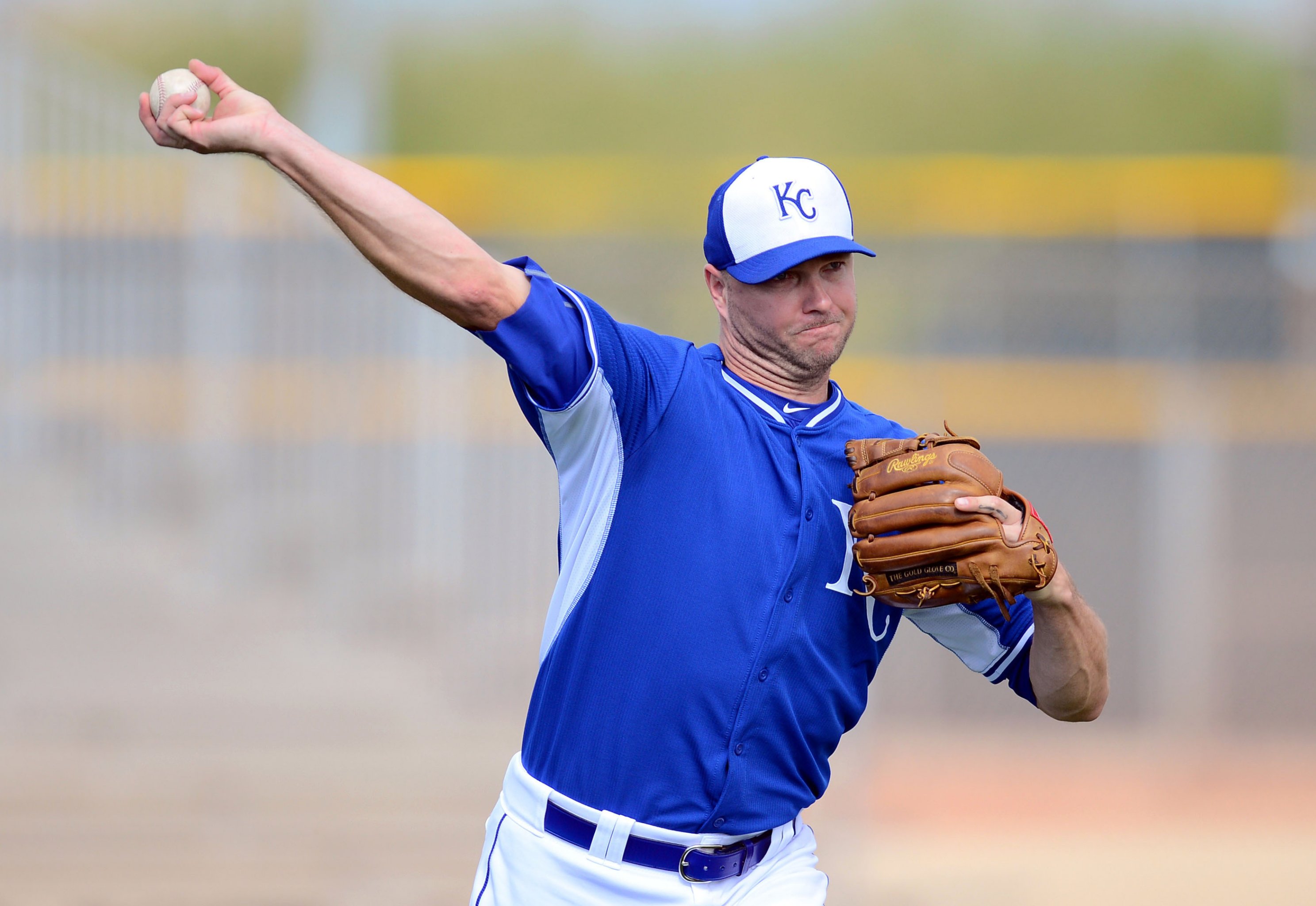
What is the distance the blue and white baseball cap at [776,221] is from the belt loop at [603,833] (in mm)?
970

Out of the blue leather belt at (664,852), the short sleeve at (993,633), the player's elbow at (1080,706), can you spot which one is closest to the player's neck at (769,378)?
the short sleeve at (993,633)

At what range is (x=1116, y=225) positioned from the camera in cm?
1255

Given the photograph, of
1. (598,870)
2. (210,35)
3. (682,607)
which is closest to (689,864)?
(598,870)

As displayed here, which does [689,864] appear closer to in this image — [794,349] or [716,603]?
[716,603]

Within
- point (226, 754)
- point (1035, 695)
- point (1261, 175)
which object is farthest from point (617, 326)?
point (1261, 175)

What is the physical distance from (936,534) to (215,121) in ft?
4.33

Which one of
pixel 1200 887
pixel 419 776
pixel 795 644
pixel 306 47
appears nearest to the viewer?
pixel 795 644

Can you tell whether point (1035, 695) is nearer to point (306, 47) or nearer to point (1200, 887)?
point (1200, 887)

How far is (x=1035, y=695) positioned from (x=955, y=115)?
2127 centimetres

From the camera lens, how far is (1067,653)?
2.32m

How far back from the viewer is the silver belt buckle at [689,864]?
223cm

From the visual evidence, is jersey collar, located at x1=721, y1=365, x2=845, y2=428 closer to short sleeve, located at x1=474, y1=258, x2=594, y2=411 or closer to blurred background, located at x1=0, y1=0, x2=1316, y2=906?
short sleeve, located at x1=474, y1=258, x2=594, y2=411

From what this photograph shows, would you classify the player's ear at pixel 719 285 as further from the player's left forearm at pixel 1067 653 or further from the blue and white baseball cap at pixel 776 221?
the player's left forearm at pixel 1067 653

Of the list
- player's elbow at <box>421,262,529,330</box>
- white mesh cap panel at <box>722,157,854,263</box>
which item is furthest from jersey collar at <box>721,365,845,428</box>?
player's elbow at <box>421,262,529,330</box>
